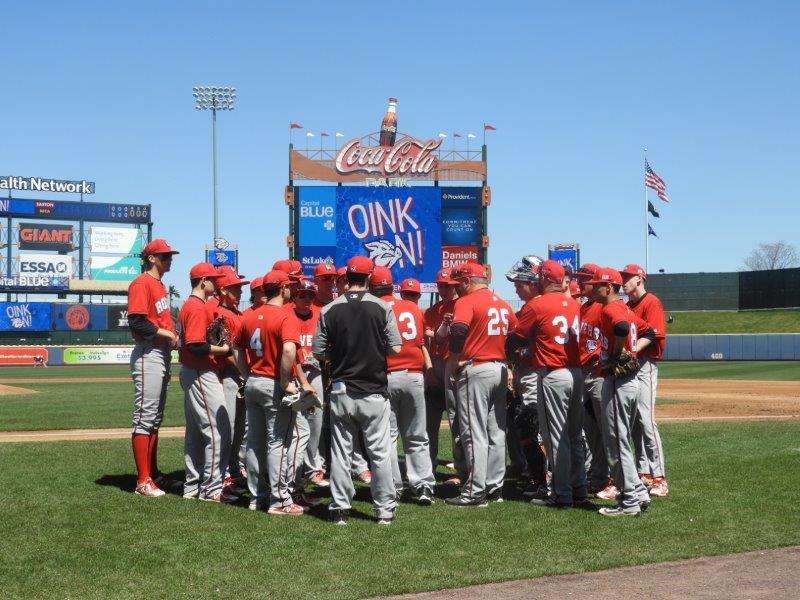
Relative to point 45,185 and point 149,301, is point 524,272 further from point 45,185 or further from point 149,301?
point 45,185

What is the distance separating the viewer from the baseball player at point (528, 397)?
24.9ft

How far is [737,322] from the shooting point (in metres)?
57.2

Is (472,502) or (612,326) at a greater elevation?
(612,326)

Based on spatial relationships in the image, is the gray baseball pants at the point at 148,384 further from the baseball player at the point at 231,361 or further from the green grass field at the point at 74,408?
the green grass field at the point at 74,408

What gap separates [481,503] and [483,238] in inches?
986

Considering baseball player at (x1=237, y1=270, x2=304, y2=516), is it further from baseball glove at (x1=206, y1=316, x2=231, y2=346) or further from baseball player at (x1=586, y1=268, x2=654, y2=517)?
baseball player at (x1=586, y1=268, x2=654, y2=517)

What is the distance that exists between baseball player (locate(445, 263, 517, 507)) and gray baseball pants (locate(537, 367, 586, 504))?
0.36 metres

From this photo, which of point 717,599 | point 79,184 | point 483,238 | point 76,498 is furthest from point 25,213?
point 717,599

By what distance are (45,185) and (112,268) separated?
27.4 ft

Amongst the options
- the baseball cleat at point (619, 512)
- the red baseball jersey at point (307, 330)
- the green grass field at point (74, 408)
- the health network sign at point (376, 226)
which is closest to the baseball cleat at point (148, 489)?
the red baseball jersey at point (307, 330)

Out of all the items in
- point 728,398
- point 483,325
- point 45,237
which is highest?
point 45,237

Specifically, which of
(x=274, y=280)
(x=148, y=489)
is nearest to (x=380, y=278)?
(x=274, y=280)

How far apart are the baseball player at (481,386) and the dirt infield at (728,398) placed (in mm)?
8047

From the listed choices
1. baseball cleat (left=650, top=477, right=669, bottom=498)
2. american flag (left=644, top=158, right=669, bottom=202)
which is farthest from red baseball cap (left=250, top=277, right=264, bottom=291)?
american flag (left=644, top=158, right=669, bottom=202)
